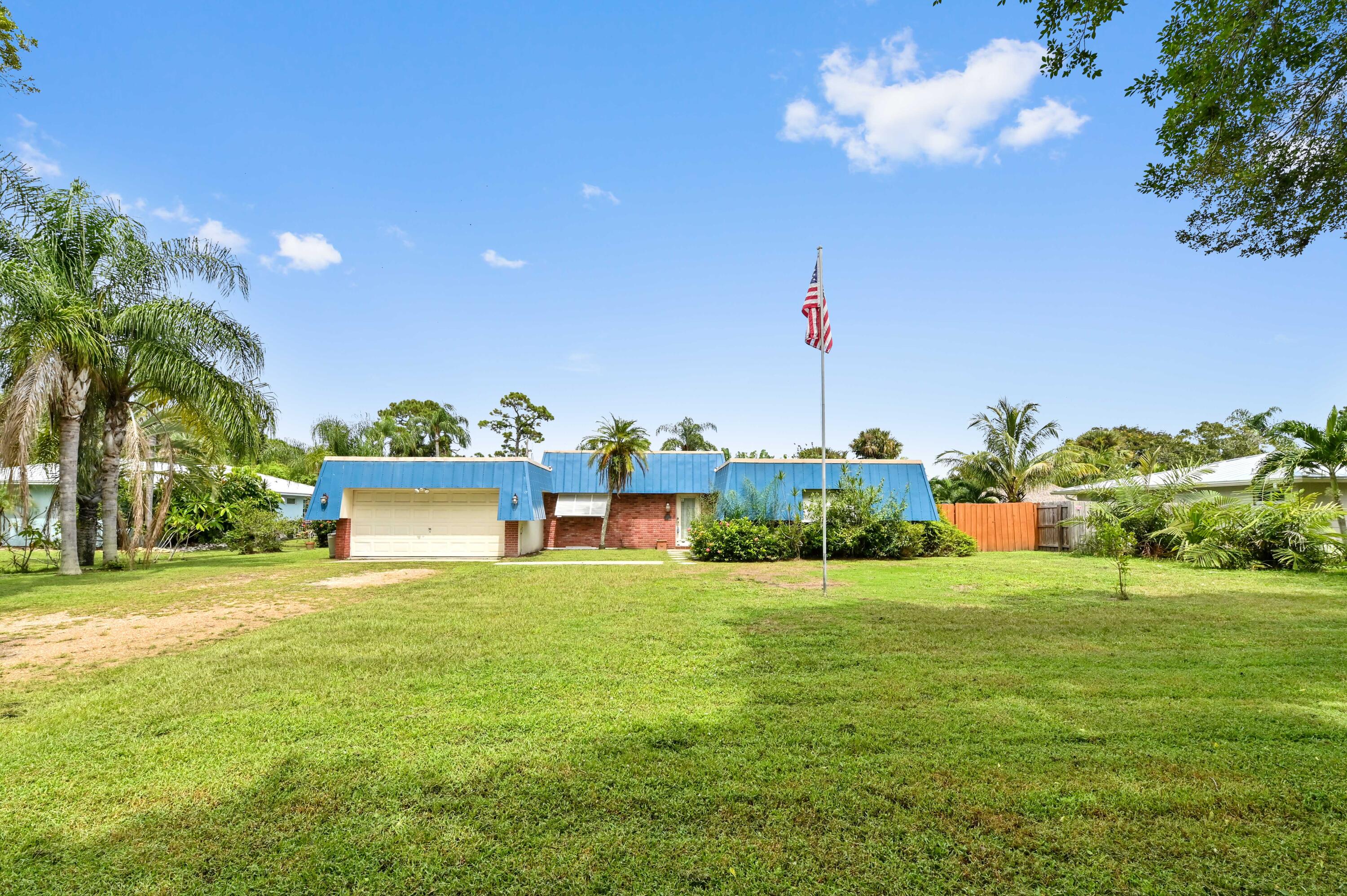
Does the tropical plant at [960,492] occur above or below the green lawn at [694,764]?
above

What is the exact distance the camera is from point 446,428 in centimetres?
4019

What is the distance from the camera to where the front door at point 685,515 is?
2644cm

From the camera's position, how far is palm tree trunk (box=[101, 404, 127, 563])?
16172 millimetres

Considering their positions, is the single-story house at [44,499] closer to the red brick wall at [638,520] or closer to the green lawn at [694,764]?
the red brick wall at [638,520]

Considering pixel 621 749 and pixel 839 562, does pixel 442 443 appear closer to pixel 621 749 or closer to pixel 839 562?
pixel 839 562

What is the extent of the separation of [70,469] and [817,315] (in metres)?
17.1

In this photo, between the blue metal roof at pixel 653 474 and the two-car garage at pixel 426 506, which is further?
the blue metal roof at pixel 653 474


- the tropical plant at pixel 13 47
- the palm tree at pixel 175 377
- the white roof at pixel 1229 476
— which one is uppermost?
the tropical plant at pixel 13 47

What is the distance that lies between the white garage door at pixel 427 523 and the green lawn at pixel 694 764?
13614 millimetres

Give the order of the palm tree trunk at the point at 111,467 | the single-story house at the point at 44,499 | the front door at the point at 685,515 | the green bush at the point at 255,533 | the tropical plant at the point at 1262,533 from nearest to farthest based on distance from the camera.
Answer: the tropical plant at the point at 1262,533, the palm tree trunk at the point at 111,467, the single-story house at the point at 44,499, the green bush at the point at 255,533, the front door at the point at 685,515

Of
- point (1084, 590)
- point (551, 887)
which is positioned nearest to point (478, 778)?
point (551, 887)

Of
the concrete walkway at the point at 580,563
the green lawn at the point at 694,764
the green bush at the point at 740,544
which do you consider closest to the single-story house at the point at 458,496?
the green bush at the point at 740,544

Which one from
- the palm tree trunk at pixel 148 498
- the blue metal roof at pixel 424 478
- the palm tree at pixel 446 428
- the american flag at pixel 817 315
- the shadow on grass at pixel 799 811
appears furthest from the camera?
the palm tree at pixel 446 428

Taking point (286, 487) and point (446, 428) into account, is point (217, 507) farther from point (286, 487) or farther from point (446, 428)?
point (446, 428)
